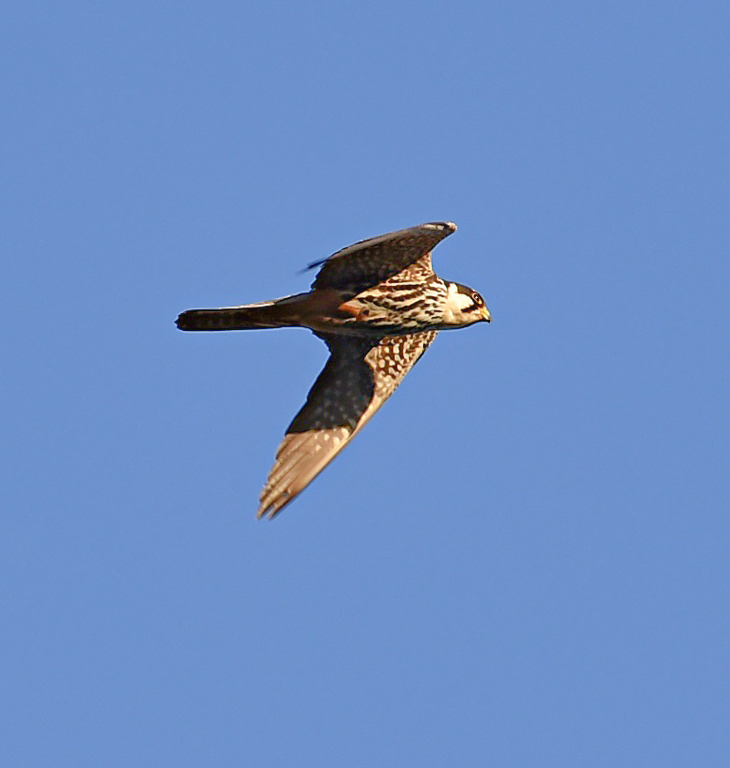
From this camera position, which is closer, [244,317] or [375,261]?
[244,317]

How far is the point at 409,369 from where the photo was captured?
601 inches

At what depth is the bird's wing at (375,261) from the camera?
13773 mm

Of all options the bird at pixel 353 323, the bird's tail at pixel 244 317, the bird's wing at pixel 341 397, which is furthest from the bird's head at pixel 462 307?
the bird's tail at pixel 244 317

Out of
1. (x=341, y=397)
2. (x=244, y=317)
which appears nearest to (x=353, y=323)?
(x=341, y=397)

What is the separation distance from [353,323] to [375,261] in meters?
0.63

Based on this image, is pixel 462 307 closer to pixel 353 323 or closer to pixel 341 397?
pixel 353 323

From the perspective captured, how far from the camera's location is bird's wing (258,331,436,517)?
47.3 ft

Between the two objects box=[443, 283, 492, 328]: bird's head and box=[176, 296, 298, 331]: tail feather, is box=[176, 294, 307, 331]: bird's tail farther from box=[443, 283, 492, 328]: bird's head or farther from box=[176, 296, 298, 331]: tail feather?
box=[443, 283, 492, 328]: bird's head

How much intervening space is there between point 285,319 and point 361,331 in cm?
75

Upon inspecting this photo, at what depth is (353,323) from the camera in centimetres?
1440

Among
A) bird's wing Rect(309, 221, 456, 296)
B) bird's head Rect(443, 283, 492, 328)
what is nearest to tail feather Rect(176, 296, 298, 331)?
bird's wing Rect(309, 221, 456, 296)

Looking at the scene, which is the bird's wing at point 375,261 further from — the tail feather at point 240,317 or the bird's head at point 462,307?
the bird's head at point 462,307

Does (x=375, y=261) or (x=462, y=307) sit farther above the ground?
(x=375, y=261)

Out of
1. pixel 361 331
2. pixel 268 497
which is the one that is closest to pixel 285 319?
pixel 361 331
